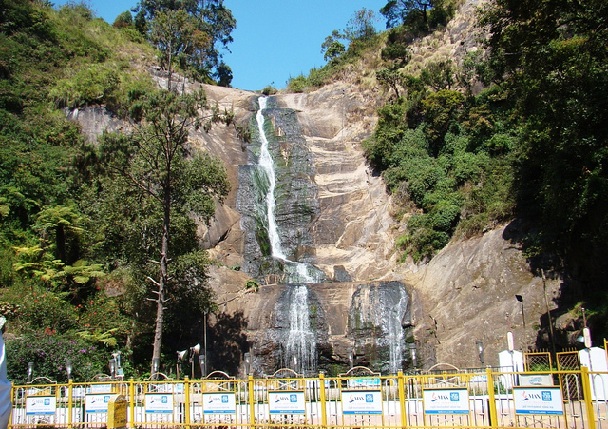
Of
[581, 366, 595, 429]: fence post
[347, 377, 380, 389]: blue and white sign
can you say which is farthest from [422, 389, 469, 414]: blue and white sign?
[581, 366, 595, 429]: fence post

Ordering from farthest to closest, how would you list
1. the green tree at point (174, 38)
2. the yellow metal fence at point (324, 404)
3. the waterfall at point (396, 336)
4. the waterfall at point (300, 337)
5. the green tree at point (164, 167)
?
1. the green tree at point (174, 38)
2. the waterfall at point (300, 337)
3. the waterfall at point (396, 336)
4. the green tree at point (164, 167)
5. the yellow metal fence at point (324, 404)

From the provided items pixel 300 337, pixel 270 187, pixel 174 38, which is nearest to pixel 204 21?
pixel 174 38

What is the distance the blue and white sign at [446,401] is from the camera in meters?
9.90

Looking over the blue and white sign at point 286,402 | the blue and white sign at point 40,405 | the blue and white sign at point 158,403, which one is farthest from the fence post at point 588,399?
the blue and white sign at point 40,405

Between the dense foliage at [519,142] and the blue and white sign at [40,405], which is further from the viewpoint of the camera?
the dense foliage at [519,142]

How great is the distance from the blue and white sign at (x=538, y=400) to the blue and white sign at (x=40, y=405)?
1061 cm

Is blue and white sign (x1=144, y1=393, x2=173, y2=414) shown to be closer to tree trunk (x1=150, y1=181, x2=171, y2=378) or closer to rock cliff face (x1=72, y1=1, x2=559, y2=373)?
tree trunk (x1=150, y1=181, x2=171, y2=378)

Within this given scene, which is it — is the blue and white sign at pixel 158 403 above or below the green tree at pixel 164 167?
below

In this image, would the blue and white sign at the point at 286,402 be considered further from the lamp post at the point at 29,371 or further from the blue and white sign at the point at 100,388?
the lamp post at the point at 29,371

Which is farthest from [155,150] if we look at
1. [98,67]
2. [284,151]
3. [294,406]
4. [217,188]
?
[98,67]

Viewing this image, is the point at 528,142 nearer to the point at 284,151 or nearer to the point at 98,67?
the point at 284,151

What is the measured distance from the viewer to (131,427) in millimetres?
12906

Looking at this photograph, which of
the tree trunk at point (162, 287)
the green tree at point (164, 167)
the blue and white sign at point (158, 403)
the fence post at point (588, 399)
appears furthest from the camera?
the green tree at point (164, 167)

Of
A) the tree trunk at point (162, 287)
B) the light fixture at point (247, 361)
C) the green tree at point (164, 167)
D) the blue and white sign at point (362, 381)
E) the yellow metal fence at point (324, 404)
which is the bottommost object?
the yellow metal fence at point (324, 404)
